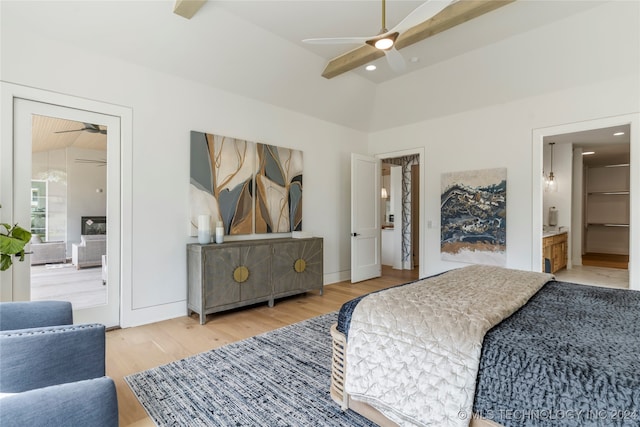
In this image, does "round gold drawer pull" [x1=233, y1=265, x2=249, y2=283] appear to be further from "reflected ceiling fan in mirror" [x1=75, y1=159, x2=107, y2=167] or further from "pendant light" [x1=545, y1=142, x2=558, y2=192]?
"pendant light" [x1=545, y1=142, x2=558, y2=192]

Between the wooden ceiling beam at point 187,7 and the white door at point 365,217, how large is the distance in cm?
312

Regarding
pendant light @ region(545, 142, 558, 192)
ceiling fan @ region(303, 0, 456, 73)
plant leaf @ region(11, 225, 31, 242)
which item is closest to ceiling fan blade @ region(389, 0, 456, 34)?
ceiling fan @ region(303, 0, 456, 73)

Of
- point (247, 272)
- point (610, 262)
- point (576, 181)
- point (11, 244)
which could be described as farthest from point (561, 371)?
point (610, 262)

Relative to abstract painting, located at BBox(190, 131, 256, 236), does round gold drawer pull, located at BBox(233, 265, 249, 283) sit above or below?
below

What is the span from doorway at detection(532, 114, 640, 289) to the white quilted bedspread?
2.72m

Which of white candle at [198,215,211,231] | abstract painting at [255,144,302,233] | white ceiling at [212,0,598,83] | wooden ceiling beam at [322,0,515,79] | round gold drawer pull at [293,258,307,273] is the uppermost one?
white ceiling at [212,0,598,83]

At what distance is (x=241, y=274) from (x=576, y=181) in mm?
7088

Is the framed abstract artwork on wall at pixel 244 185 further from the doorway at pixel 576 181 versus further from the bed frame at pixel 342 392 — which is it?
the doorway at pixel 576 181

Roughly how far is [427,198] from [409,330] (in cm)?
409

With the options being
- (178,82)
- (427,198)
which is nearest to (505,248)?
(427,198)

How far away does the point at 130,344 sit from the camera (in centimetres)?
295

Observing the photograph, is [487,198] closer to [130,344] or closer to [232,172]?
[232,172]

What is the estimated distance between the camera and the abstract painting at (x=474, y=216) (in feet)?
14.8

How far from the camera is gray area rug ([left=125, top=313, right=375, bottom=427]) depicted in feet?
6.20
